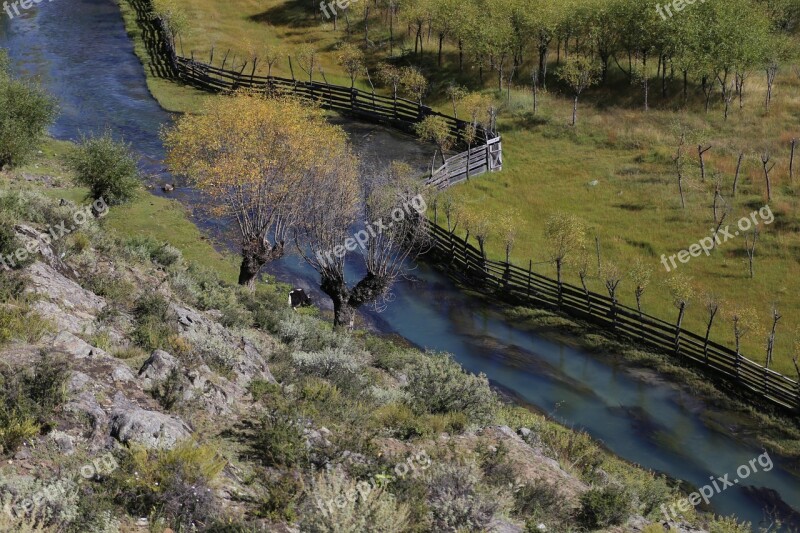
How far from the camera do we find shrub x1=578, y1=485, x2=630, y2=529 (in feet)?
44.0

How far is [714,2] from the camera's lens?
48344 millimetres

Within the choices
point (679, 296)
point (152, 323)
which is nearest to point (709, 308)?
point (679, 296)

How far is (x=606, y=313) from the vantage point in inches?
1153

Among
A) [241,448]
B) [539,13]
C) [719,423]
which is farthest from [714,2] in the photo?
[241,448]

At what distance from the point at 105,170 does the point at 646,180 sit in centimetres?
2893

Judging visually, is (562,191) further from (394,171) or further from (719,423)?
(719,423)

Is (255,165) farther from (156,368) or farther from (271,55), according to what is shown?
(271,55)

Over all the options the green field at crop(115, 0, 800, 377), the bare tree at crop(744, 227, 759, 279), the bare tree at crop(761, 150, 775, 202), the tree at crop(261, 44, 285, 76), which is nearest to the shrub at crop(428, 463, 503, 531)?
the green field at crop(115, 0, 800, 377)

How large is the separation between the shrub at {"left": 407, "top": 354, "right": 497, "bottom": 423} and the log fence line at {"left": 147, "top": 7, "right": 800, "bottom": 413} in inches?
483

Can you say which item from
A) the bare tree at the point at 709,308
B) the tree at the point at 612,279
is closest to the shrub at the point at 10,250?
the tree at the point at 612,279

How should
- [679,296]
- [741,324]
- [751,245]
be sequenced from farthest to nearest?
[751,245]
[679,296]
[741,324]

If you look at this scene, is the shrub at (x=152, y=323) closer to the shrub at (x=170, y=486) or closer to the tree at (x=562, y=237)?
the shrub at (x=170, y=486)

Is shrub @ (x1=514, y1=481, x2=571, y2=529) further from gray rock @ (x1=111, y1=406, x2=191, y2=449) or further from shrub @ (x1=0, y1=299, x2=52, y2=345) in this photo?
shrub @ (x1=0, y1=299, x2=52, y2=345)

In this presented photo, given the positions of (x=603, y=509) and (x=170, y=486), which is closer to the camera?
(x=170, y=486)
